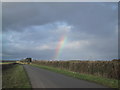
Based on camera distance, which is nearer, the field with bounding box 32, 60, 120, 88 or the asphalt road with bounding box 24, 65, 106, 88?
the asphalt road with bounding box 24, 65, 106, 88

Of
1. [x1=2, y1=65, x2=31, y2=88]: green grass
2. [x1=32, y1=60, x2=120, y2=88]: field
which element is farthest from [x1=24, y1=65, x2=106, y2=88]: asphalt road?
[x1=32, y1=60, x2=120, y2=88]: field

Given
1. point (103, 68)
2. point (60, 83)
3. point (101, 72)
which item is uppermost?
point (103, 68)

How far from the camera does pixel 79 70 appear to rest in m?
28.0

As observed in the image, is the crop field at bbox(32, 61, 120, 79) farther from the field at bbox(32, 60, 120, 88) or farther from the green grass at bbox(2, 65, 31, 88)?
the green grass at bbox(2, 65, 31, 88)

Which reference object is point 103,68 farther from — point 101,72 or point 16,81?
point 16,81

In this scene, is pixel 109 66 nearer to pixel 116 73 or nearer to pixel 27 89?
pixel 116 73

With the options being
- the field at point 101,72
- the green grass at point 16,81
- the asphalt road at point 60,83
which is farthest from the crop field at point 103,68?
the green grass at point 16,81

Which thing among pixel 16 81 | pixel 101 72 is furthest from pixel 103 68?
pixel 16 81

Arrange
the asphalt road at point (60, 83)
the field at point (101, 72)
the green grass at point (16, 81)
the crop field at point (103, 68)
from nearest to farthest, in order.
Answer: the asphalt road at point (60, 83)
the green grass at point (16, 81)
the field at point (101, 72)
the crop field at point (103, 68)

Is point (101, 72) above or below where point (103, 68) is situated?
below

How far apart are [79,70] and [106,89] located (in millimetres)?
17873

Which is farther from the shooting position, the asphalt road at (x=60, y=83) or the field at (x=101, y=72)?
the field at (x=101, y=72)

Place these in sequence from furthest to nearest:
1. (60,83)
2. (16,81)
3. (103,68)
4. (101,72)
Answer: (101,72) < (103,68) < (16,81) < (60,83)

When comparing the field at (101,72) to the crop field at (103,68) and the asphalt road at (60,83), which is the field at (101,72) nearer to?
the crop field at (103,68)
